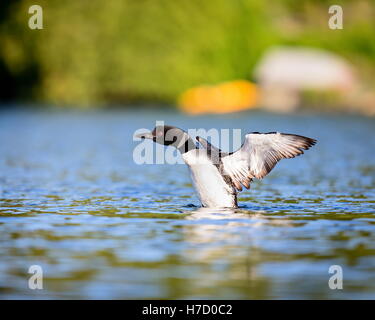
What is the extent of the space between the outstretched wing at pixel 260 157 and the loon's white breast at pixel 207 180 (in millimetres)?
170

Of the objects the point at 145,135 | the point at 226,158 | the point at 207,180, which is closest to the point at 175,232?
the point at 207,180

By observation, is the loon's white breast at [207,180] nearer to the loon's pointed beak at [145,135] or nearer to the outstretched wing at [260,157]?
the outstretched wing at [260,157]

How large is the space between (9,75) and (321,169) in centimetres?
3914

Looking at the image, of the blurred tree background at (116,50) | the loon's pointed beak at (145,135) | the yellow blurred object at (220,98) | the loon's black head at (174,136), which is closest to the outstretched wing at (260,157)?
the loon's black head at (174,136)

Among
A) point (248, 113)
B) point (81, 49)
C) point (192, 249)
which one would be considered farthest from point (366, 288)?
point (81, 49)

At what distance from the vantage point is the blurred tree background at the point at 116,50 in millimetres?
55281

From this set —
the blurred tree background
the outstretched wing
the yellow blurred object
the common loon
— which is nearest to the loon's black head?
the common loon

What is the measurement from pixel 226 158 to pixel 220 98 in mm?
45190

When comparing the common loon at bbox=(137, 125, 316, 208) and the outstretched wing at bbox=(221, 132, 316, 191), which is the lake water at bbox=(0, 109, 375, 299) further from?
the outstretched wing at bbox=(221, 132, 316, 191)

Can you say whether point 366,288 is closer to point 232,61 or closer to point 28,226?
point 28,226

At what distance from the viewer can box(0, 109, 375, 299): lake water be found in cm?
839

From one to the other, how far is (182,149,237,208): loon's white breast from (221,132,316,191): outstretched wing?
170 millimetres

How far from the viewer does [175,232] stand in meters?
11.2

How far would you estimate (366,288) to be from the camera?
8.22 m
